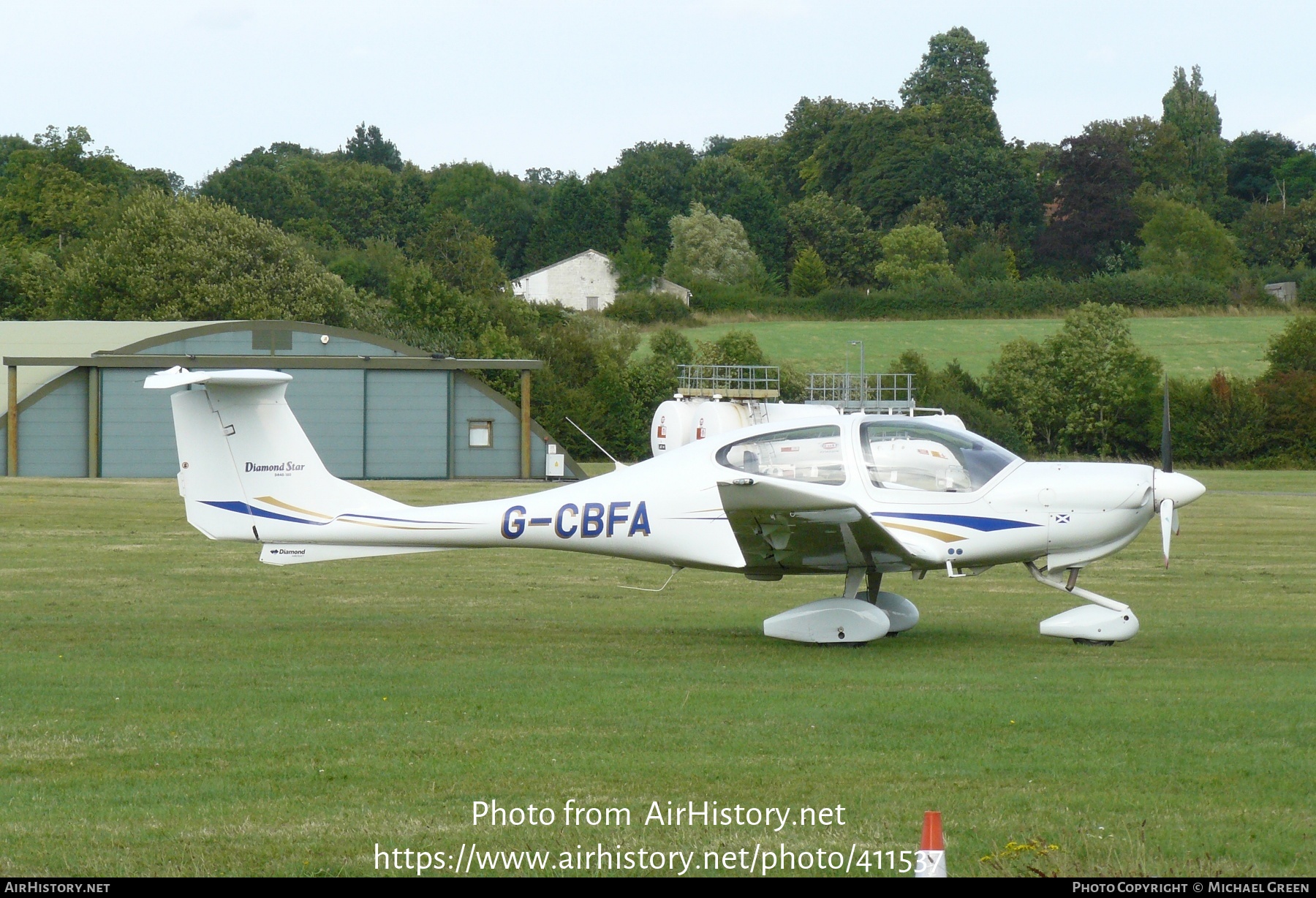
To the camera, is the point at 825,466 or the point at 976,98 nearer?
the point at 825,466

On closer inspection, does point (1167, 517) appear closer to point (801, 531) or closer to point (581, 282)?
point (801, 531)

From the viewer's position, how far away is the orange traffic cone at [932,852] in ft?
13.1

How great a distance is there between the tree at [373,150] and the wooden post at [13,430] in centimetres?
9900

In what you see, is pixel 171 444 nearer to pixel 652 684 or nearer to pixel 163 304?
pixel 163 304

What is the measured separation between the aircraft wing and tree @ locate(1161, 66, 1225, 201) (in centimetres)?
9764

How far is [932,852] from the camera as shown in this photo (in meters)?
3.99

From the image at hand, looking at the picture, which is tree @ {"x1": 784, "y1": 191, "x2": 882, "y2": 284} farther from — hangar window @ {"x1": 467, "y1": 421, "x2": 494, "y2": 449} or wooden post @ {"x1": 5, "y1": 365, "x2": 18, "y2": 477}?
wooden post @ {"x1": 5, "y1": 365, "x2": 18, "y2": 477}

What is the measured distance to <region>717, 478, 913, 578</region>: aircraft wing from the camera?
10.7 m

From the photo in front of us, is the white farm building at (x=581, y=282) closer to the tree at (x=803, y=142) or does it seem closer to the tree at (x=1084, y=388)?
the tree at (x=803, y=142)

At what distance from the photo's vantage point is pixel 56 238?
3194 inches

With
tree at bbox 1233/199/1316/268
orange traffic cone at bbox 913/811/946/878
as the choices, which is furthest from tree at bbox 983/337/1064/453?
orange traffic cone at bbox 913/811/946/878
